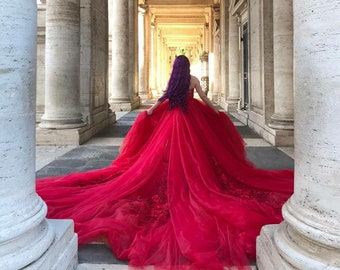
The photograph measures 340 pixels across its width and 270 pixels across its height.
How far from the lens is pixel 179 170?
141 inches

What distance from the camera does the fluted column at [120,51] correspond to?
45.5ft

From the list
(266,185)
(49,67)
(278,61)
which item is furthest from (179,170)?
(49,67)

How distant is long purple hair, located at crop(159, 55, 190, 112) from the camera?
417cm

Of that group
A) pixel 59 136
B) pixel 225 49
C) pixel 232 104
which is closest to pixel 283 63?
pixel 59 136

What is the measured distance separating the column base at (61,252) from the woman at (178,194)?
0.33 metres

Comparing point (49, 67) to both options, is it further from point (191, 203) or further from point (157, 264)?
point (157, 264)

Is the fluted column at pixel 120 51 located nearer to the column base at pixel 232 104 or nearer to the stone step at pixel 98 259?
the column base at pixel 232 104

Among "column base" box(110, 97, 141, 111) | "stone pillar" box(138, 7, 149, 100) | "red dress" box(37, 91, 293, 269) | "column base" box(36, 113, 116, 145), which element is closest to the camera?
"red dress" box(37, 91, 293, 269)

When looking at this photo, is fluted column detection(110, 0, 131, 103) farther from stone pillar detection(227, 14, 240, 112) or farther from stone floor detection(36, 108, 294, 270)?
stone floor detection(36, 108, 294, 270)

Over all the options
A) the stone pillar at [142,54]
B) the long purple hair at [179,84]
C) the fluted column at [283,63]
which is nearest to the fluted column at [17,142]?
the long purple hair at [179,84]

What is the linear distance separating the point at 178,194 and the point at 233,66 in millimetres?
11288

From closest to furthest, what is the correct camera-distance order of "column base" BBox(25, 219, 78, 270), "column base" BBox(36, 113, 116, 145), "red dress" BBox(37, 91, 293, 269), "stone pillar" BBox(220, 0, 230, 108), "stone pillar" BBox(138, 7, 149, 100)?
"column base" BBox(25, 219, 78, 270)
"red dress" BBox(37, 91, 293, 269)
"column base" BBox(36, 113, 116, 145)
"stone pillar" BBox(220, 0, 230, 108)
"stone pillar" BBox(138, 7, 149, 100)

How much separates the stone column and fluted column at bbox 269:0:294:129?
159 inches

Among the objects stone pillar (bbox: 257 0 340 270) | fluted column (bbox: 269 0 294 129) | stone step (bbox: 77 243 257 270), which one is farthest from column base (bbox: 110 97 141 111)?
stone pillar (bbox: 257 0 340 270)
